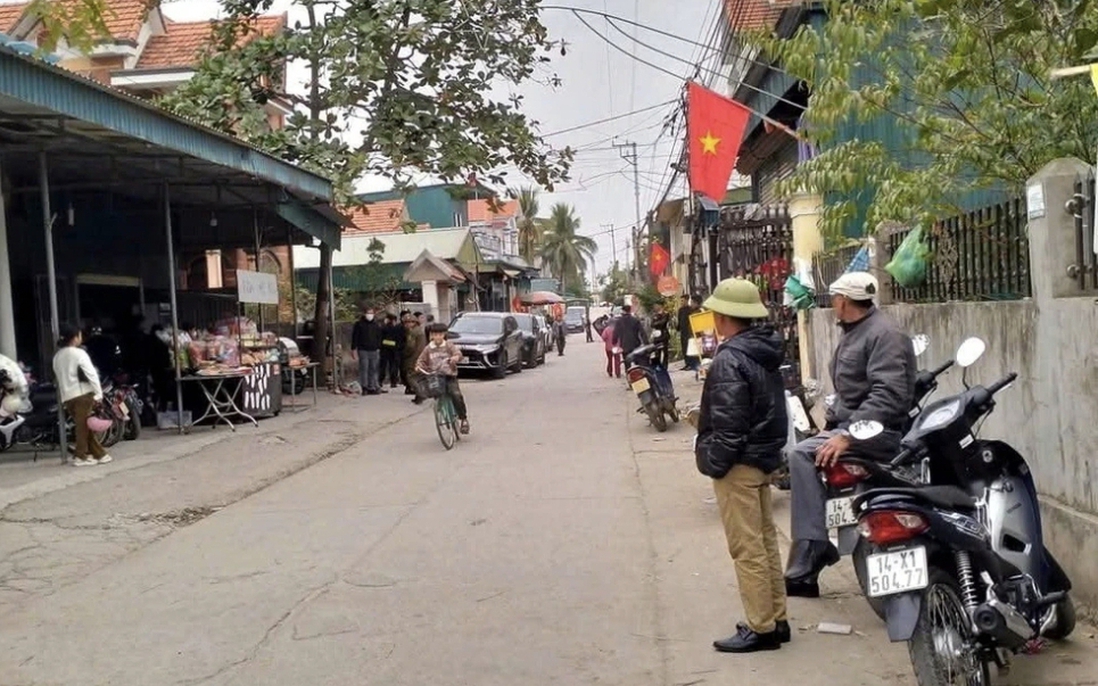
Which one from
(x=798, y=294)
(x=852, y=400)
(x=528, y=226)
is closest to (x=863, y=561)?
(x=852, y=400)

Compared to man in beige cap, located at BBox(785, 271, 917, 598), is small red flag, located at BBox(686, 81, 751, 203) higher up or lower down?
higher up

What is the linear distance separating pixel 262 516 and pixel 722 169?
8.33 metres

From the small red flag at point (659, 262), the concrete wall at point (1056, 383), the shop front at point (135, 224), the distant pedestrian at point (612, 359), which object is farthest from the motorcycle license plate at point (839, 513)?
the small red flag at point (659, 262)

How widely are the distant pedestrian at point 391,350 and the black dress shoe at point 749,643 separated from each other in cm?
1856

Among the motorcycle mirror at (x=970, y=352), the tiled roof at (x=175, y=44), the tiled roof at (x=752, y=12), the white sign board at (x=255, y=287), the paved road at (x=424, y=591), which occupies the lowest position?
the paved road at (x=424, y=591)

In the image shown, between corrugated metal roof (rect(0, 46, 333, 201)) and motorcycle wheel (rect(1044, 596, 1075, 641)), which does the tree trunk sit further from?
motorcycle wheel (rect(1044, 596, 1075, 641))

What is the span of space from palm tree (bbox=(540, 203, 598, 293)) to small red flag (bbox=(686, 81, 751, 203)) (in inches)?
3010

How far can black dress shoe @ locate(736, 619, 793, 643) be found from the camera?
Result: 18.6 feet

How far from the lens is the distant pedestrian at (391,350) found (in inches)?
947

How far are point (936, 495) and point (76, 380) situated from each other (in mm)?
10057

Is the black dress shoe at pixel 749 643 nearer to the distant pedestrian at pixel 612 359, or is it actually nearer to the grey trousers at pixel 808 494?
the grey trousers at pixel 808 494

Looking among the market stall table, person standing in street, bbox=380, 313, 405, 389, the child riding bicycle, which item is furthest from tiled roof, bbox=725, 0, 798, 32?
the market stall table

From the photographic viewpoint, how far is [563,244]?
3723 inches

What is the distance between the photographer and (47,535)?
927cm
